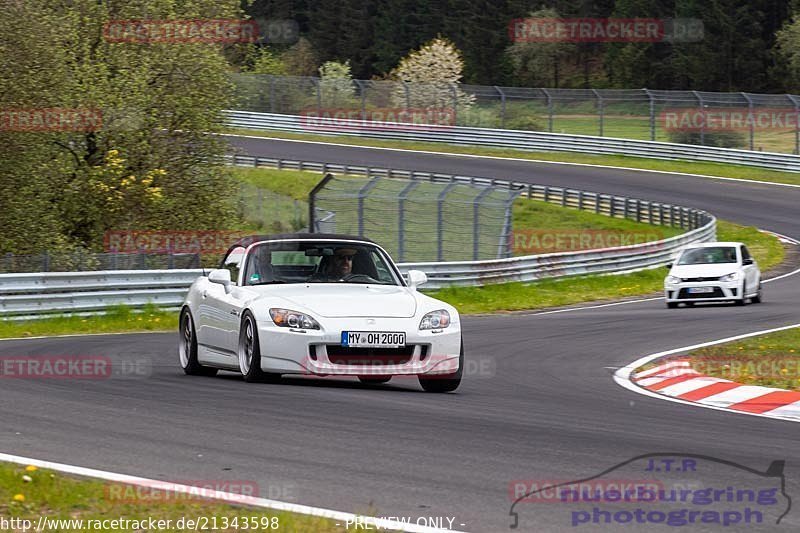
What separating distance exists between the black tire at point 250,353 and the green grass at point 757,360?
4761 millimetres

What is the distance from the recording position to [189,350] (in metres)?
13.0

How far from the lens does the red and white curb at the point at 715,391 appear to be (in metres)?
10.9

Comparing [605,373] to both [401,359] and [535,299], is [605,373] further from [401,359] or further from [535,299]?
[535,299]

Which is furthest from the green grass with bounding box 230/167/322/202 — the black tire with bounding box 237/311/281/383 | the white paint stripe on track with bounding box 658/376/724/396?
the black tire with bounding box 237/311/281/383

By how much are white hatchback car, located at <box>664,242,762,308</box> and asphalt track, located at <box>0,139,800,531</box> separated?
9914 mm

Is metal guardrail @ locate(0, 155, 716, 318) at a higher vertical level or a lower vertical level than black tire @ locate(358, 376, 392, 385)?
lower

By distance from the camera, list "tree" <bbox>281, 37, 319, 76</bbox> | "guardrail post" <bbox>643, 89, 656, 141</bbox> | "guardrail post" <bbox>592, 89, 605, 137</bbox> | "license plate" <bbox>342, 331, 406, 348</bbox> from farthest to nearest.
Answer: "tree" <bbox>281, 37, 319, 76</bbox> → "guardrail post" <bbox>592, 89, 605, 137</bbox> → "guardrail post" <bbox>643, 89, 656, 141</bbox> → "license plate" <bbox>342, 331, 406, 348</bbox>

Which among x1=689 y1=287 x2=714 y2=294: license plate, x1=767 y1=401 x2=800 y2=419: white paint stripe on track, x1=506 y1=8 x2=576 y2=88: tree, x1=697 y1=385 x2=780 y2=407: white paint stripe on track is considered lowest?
x1=689 y1=287 x2=714 y2=294: license plate

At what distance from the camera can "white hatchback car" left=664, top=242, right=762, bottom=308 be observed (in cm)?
2473

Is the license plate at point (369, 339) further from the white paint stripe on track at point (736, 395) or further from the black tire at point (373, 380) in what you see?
the white paint stripe on track at point (736, 395)

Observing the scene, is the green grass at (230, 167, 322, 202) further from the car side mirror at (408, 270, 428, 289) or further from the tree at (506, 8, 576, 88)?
the tree at (506, 8, 576, 88)

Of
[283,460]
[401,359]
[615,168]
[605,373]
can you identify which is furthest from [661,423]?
[615,168]

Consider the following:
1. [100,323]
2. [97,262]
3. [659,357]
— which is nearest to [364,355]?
[659,357]

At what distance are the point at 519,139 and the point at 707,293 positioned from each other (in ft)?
124
